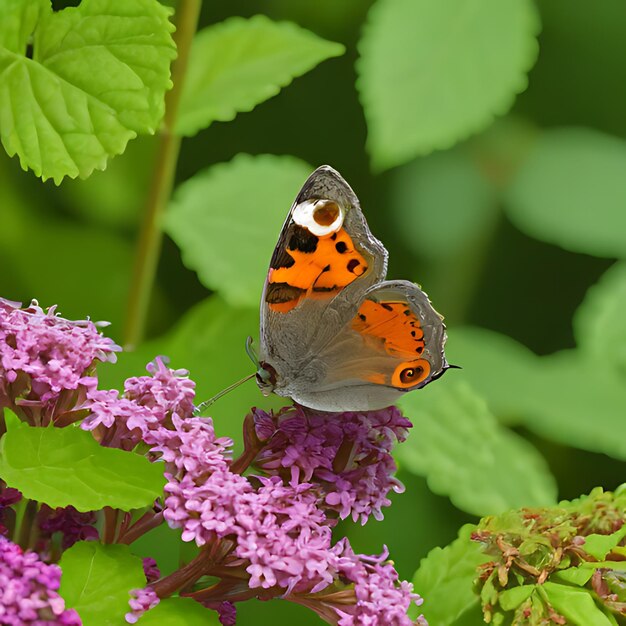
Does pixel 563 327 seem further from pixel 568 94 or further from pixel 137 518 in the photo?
pixel 137 518

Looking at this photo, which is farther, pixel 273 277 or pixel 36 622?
pixel 273 277

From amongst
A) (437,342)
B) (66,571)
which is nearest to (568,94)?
(437,342)

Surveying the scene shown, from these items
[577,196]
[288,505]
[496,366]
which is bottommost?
[496,366]

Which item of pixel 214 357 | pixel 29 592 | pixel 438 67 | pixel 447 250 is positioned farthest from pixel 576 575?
pixel 447 250

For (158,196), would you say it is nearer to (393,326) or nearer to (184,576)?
(393,326)

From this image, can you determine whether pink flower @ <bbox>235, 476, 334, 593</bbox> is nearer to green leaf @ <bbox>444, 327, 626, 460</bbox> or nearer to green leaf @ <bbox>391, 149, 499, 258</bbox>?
green leaf @ <bbox>444, 327, 626, 460</bbox>

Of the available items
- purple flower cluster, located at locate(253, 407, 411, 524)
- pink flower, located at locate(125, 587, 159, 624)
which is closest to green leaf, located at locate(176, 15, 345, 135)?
purple flower cluster, located at locate(253, 407, 411, 524)
